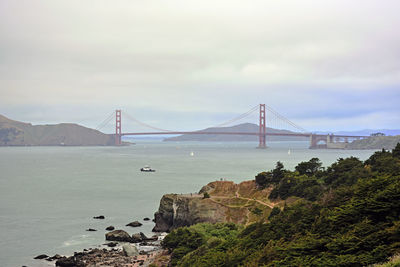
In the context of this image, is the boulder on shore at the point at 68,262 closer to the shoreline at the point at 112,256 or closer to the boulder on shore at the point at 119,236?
the shoreline at the point at 112,256

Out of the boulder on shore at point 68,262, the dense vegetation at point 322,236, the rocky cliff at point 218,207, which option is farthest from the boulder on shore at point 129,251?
the rocky cliff at point 218,207

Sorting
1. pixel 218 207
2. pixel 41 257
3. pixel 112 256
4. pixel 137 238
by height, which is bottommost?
pixel 41 257

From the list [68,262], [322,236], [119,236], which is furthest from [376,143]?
[322,236]

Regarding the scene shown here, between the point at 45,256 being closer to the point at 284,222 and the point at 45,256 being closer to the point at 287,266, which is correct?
the point at 284,222

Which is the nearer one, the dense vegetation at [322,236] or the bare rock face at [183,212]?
the dense vegetation at [322,236]

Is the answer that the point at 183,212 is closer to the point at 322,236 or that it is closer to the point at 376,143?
the point at 322,236

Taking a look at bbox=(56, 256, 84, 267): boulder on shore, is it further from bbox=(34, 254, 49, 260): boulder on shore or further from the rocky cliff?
the rocky cliff
